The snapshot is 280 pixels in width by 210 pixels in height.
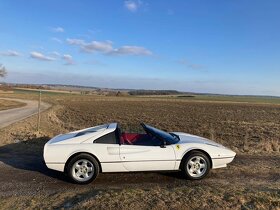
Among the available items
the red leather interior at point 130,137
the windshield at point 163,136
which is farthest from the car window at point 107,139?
the windshield at point 163,136

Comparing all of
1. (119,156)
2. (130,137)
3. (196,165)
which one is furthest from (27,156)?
(196,165)

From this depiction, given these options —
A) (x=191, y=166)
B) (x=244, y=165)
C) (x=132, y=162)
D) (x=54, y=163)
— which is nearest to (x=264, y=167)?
(x=244, y=165)

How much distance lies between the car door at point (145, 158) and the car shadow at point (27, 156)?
1.38 meters

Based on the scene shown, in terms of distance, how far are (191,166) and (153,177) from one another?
2.68 ft

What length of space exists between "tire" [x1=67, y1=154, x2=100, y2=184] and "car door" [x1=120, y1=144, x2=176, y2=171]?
22.6 inches

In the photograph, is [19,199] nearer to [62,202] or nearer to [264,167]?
[62,202]

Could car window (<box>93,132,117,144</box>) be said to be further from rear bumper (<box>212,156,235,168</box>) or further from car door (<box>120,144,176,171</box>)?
rear bumper (<box>212,156,235,168</box>)

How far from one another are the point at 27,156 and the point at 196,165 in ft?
15.3

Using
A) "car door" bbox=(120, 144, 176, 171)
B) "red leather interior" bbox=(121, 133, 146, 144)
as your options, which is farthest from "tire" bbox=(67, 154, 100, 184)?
"red leather interior" bbox=(121, 133, 146, 144)

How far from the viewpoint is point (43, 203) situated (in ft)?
17.8

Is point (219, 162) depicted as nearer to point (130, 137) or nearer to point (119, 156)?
point (130, 137)

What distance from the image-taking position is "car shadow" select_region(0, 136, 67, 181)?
775 centimetres

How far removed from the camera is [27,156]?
30.2 ft

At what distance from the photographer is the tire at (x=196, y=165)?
696 cm
